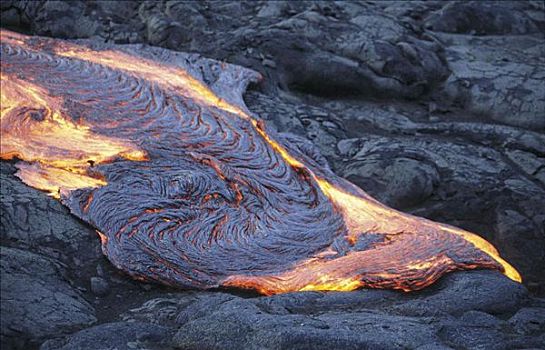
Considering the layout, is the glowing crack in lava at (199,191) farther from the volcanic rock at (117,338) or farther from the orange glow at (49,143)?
the volcanic rock at (117,338)

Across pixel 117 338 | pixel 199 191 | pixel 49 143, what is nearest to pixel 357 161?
pixel 199 191

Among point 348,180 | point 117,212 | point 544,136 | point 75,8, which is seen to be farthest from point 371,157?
point 75,8

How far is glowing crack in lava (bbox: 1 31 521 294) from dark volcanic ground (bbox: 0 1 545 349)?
14 centimetres

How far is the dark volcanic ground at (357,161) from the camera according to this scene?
10.5 ft

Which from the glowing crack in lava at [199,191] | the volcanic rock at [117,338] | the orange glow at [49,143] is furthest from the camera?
the orange glow at [49,143]

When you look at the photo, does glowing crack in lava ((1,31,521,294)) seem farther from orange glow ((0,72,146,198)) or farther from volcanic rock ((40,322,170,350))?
volcanic rock ((40,322,170,350))

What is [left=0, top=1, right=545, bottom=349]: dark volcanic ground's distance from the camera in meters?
3.21

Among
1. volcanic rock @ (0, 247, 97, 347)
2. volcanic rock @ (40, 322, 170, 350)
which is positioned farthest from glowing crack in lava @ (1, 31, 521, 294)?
volcanic rock @ (40, 322, 170, 350)

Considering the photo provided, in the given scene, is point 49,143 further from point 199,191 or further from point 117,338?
point 117,338

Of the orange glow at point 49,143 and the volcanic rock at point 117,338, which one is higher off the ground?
the orange glow at point 49,143

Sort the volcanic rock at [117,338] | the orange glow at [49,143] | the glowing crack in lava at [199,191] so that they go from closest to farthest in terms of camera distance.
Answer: the volcanic rock at [117,338] < the glowing crack in lava at [199,191] < the orange glow at [49,143]

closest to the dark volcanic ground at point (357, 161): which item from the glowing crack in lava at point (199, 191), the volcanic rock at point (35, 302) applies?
the volcanic rock at point (35, 302)

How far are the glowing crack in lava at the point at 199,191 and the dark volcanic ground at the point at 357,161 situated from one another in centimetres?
14

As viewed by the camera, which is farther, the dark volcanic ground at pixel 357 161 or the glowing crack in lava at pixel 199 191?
the glowing crack in lava at pixel 199 191
